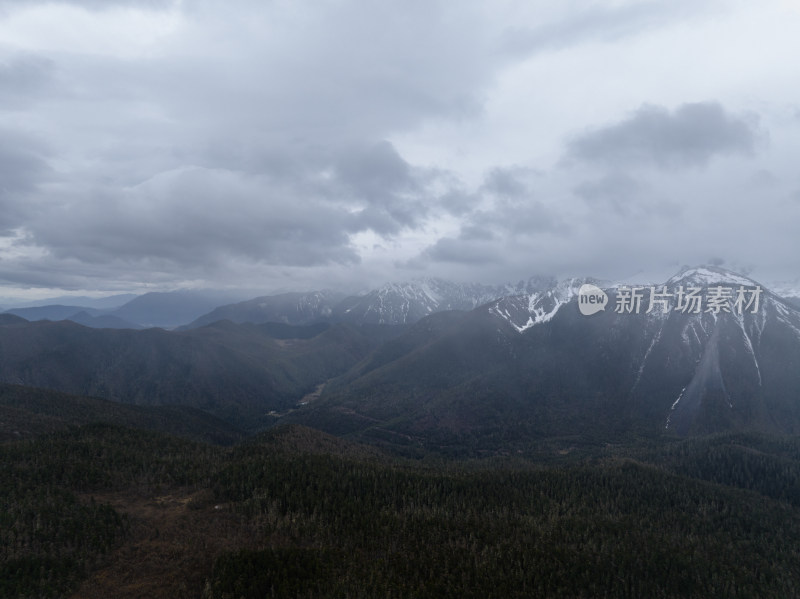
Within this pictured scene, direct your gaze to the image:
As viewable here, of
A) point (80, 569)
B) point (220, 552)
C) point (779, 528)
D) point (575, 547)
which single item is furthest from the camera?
point (779, 528)

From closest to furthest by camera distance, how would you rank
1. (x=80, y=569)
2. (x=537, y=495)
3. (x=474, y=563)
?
(x=80, y=569) < (x=474, y=563) < (x=537, y=495)

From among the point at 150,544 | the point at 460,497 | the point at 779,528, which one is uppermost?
the point at 150,544

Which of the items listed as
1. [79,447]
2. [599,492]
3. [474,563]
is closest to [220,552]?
[474,563]

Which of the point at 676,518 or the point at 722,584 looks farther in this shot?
the point at 676,518

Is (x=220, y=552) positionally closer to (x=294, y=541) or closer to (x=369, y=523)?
(x=294, y=541)

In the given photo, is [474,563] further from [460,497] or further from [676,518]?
[676,518]

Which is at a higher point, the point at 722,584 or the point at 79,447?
the point at 79,447

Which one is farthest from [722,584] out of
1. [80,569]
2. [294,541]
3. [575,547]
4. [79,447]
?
[79,447]
